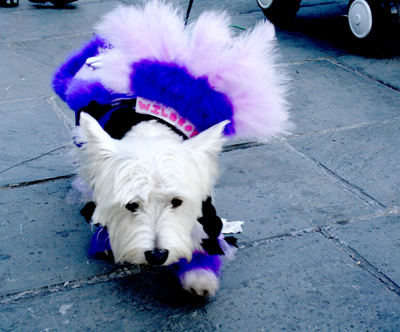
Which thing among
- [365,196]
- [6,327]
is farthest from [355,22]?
[6,327]

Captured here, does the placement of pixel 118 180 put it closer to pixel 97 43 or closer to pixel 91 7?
pixel 97 43

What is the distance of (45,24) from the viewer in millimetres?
7035

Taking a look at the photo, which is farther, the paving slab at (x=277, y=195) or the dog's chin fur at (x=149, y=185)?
the paving slab at (x=277, y=195)

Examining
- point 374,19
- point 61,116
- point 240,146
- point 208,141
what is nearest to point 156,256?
point 208,141

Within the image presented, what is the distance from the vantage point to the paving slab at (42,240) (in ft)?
8.13

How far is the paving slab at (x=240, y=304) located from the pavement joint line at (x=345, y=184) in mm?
645

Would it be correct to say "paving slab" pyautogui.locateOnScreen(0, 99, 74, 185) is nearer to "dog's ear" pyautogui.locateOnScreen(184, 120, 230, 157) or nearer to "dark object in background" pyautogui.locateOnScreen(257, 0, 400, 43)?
"dog's ear" pyautogui.locateOnScreen(184, 120, 230, 157)

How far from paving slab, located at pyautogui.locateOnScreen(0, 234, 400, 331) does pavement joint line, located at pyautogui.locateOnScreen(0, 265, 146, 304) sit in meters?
0.03

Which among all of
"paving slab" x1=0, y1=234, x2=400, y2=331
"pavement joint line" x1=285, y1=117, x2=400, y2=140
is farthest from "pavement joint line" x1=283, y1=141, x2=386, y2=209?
"paving slab" x1=0, y1=234, x2=400, y2=331

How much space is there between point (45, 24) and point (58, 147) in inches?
157

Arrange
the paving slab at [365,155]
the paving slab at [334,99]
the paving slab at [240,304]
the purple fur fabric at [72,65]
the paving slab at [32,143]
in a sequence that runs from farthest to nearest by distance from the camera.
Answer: the paving slab at [334,99] < the paving slab at [32,143] < the paving slab at [365,155] < the purple fur fabric at [72,65] < the paving slab at [240,304]

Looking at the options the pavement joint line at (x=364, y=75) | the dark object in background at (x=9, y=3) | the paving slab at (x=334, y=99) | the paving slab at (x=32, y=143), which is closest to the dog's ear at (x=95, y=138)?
the paving slab at (x=32, y=143)

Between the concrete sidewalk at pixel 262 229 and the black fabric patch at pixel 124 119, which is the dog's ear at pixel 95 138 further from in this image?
the concrete sidewalk at pixel 262 229

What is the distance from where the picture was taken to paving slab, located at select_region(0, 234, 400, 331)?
85.5 inches
